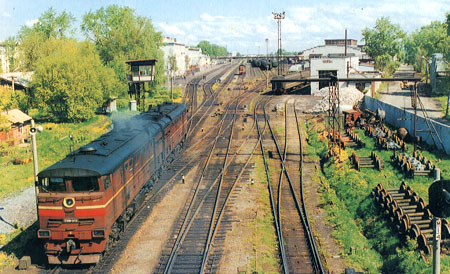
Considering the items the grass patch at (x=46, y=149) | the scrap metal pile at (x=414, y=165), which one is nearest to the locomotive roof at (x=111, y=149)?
the grass patch at (x=46, y=149)

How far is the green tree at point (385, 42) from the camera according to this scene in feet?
277

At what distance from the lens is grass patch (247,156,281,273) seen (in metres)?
15.3

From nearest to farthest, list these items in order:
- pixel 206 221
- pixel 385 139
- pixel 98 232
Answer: pixel 98 232 → pixel 206 221 → pixel 385 139

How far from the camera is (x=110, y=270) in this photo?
49.5ft

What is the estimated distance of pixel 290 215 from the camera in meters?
20.5

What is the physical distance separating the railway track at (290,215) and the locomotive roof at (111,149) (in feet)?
24.3

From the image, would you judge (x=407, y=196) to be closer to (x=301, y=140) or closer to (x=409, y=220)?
(x=409, y=220)

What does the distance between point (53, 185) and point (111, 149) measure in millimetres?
3072

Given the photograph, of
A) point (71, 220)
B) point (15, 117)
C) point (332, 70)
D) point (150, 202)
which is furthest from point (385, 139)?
point (15, 117)

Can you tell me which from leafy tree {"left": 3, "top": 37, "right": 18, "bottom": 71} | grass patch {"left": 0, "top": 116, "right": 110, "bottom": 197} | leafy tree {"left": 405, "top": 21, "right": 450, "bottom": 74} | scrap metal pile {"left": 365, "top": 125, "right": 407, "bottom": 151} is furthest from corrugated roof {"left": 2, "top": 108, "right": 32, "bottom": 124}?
leafy tree {"left": 405, "top": 21, "right": 450, "bottom": 74}

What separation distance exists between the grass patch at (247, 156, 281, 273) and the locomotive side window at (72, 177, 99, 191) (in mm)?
6373

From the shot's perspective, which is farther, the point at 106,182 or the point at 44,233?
the point at 106,182

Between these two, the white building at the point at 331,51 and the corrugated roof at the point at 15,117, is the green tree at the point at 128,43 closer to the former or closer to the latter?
the corrugated roof at the point at 15,117

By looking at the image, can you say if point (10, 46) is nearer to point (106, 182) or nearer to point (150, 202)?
point (150, 202)
